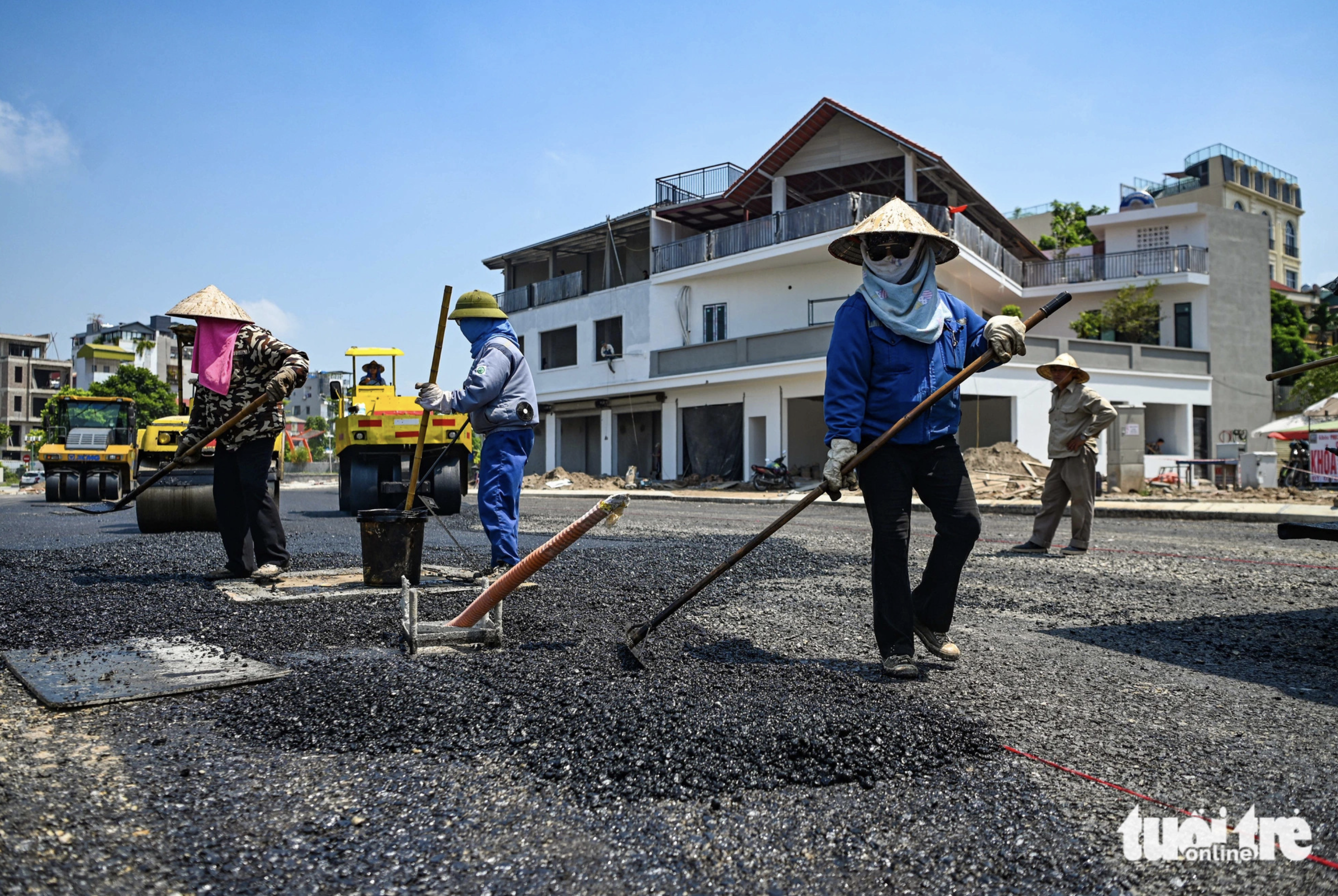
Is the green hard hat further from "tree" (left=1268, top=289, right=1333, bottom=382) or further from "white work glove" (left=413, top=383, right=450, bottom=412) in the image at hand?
"tree" (left=1268, top=289, right=1333, bottom=382)

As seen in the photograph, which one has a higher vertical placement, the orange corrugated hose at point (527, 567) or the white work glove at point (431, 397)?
the white work glove at point (431, 397)

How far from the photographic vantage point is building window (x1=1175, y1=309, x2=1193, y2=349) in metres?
31.6

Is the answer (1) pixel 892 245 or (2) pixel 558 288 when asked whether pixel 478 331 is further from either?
(2) pixel 558 288

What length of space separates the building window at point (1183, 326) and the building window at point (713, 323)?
16.1 m

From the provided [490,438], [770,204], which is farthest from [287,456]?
[490,438]

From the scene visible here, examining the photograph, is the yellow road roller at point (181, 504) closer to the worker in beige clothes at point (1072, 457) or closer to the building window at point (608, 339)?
the worker in beige clothes at point (1072, 457)

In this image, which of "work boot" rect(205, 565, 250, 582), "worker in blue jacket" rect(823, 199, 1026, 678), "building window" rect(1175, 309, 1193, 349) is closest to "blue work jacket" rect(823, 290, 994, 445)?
"worker in blue jacket" rect(823, 199, 1026, 678)

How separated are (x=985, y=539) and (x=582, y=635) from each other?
7.16 metres

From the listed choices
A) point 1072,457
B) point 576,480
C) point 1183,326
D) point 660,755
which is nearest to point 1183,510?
point 1072,457

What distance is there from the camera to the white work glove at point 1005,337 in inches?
145

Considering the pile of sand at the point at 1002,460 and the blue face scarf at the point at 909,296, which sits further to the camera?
the pile of sand at the point at 1002,460

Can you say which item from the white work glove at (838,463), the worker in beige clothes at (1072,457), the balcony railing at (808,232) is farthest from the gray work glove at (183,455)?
the balcony railing at (808,232)

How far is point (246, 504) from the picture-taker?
5.51 metres

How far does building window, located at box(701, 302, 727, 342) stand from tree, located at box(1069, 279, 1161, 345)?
11940mm
